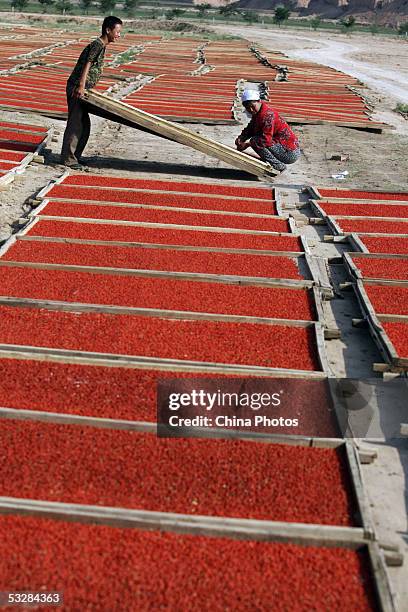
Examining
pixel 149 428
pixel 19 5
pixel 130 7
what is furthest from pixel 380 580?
pixel 130 7

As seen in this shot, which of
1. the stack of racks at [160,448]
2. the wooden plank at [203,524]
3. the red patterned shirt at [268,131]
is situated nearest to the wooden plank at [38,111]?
the red patterned shirt at [268,131]

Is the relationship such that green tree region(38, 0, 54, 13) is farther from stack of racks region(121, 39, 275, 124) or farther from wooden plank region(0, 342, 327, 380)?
wooden plank region(0, 342, 327, 380)

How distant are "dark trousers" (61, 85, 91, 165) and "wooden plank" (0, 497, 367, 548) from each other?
6.42 meters

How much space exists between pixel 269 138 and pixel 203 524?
6621 mm

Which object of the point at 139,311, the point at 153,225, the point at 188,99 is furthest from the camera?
the point at 188,99

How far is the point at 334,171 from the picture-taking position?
32.5ft

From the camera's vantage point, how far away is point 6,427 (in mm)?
3516

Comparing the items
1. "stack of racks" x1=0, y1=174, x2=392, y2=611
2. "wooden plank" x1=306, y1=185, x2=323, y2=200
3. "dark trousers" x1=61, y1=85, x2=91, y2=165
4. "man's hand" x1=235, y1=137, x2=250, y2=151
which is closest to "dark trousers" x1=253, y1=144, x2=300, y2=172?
"man's hand" x1=235, y1=137, x2=250, y2=151

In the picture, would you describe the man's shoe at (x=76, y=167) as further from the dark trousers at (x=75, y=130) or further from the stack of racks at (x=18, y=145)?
the stack of racks at (x=18, y=145)

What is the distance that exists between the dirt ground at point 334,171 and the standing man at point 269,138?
379mm

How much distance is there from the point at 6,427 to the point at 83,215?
3718mm

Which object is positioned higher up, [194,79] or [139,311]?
[194,79]

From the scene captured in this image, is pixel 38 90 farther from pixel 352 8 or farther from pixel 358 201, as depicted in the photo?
pixel 352 8

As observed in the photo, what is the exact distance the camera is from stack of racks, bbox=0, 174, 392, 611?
2.69 metres
